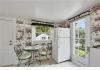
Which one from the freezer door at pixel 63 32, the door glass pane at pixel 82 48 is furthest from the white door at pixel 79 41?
the freezer door at pixel 63 32

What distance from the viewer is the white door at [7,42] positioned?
4227 mm

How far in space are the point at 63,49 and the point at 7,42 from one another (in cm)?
236

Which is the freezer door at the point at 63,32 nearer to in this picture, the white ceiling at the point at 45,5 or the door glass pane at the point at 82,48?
the door glass pane at the point at 82,48

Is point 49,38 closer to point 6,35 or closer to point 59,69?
point 6,35

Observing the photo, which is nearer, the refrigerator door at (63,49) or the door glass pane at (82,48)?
the door glass pane at (82,48)

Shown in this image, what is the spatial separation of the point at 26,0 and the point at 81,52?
9.48 feet

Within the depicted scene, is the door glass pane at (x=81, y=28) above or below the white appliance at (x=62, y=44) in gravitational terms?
above

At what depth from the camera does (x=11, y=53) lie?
4.45m

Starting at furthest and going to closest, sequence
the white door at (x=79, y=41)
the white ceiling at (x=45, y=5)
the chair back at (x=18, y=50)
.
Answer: the chair back at (x=18, y=50)
the white door at (x=79, y=41)
the white ceiling at (x=45, y=5)

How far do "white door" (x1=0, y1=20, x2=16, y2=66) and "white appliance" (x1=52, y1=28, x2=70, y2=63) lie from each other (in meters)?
1.81

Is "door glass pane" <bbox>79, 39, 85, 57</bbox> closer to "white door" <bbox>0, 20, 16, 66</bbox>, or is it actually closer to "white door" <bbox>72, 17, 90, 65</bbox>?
"white door" <bbox>72, 17, 90, 65</bbox>

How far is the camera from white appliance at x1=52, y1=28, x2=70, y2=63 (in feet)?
15.2

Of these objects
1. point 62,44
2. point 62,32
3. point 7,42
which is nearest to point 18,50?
point 7,42

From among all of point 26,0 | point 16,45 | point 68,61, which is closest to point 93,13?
point 26,0
